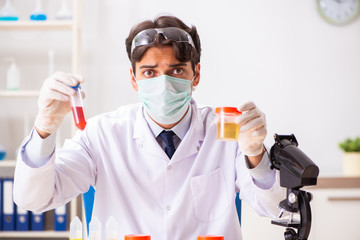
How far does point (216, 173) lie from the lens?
171 cm

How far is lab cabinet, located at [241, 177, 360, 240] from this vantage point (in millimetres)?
3039

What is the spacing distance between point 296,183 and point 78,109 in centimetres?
53

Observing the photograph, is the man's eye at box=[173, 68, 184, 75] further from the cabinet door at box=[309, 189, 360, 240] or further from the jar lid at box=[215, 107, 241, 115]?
the cabinet door at box=[309, 189, 360, 240]

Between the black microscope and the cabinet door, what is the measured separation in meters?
1.94

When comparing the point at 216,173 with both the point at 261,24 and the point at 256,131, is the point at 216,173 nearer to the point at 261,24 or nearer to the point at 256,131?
the point at 256,131

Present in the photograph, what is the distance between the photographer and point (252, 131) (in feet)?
4.51

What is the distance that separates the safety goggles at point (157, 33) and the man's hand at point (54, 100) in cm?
35

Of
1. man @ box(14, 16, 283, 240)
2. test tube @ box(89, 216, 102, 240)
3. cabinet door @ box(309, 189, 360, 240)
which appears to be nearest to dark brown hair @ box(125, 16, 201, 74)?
man @ box(14, 16, 283, 240)

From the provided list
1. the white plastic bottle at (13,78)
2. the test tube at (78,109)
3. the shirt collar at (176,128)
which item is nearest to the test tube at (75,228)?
the test tube at (78,109)

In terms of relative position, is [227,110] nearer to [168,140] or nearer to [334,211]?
[168,140]

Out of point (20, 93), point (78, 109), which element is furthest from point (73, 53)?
point (78, 109)

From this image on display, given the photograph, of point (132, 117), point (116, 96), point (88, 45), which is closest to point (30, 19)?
point (88, 45)

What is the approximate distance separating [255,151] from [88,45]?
2393mm

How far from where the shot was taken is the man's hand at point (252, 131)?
1.33 m
